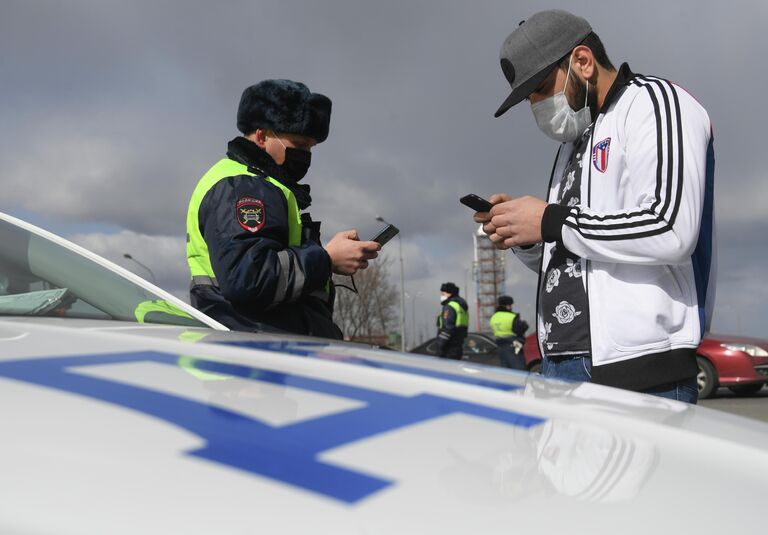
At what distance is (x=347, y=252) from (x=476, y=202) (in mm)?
472

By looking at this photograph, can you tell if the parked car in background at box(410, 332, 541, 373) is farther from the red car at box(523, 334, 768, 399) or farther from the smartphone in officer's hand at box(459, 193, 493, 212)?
the smartphone in officer's hand at box(459, 193, 493, 212)

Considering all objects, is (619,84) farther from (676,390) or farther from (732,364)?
(732,364)

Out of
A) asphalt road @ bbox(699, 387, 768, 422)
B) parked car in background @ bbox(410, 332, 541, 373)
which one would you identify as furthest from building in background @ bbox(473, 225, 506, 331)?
asphalt road @ bbox(699, 387, 768, 422)

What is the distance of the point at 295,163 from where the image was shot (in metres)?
2.31

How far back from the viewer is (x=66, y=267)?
1671mm

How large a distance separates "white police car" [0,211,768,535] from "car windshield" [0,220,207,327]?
395 mm

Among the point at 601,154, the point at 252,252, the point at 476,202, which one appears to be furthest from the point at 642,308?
the point at 252,252

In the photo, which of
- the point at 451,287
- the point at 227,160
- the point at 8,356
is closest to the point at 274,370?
the point at 8,356

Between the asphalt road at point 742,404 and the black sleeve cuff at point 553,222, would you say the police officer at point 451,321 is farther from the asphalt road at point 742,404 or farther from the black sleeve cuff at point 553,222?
the black sleeve cuff at point 553,222

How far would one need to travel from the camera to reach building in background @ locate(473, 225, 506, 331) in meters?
91.3

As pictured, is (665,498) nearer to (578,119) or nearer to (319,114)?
(578,119)

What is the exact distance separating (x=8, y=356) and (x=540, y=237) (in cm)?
132

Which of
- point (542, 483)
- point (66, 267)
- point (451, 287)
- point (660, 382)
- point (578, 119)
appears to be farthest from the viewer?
point (451, 287)

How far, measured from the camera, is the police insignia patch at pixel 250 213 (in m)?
1.88
